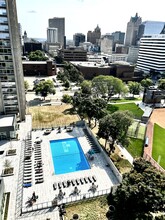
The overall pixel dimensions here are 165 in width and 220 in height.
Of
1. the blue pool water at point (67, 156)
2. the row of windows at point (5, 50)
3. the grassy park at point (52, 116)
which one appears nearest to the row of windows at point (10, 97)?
the grassy park at point (52, 116)

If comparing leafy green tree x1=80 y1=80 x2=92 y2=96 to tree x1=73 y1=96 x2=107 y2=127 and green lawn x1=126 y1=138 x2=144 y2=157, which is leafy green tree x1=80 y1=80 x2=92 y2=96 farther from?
green lawn x1=126 y1=138 x2=144 y2=157

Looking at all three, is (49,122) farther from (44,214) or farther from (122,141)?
(44,214)

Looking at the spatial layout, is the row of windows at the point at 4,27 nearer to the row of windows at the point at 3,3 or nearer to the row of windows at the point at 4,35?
the row of windows at the point at 4,35

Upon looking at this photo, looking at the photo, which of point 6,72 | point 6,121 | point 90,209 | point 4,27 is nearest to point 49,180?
point 90,209

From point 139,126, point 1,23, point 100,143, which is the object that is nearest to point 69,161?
point 100,143

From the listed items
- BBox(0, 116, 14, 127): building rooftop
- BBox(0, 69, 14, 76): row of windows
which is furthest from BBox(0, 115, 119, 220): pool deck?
BBox(0, 69, 14, 76): row of windows

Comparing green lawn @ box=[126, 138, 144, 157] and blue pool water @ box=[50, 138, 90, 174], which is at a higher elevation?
green lawn @ box=[126, 138, 144, 157]

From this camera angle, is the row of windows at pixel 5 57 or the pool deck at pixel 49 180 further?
the row of windows at pixel 5 57
